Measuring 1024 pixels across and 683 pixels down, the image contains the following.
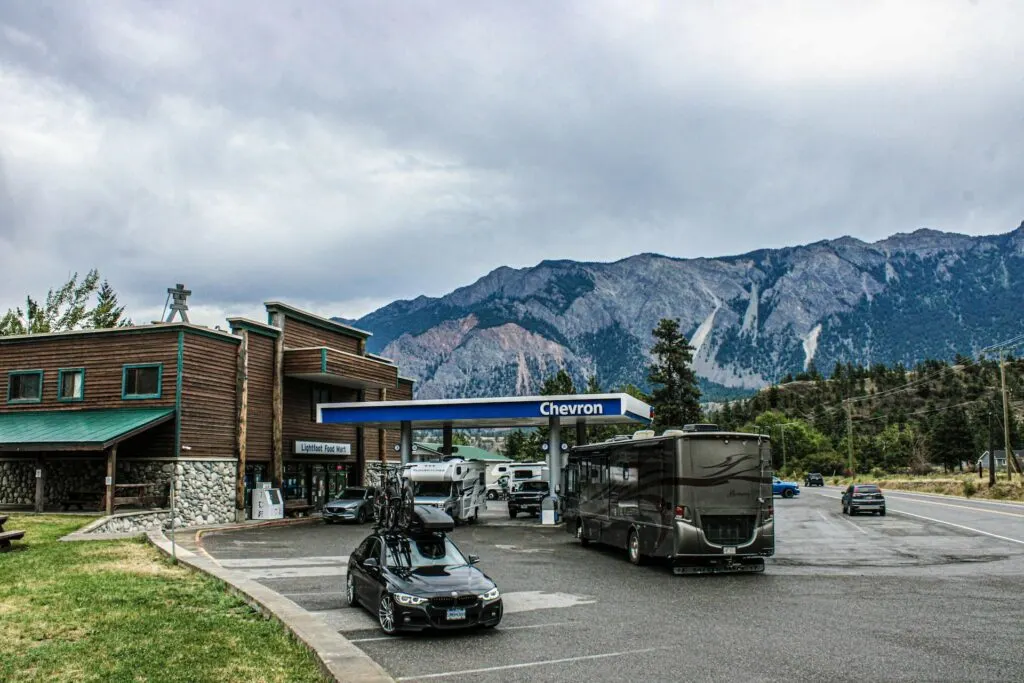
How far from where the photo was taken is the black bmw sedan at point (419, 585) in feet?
39.5

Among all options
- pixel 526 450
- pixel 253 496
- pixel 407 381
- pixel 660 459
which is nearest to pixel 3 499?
pixel 253 496

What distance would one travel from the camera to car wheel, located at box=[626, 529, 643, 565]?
21.5 m

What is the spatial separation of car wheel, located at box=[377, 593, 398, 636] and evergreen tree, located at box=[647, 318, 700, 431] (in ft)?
235

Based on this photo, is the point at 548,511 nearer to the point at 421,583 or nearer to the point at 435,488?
the point at 435,488

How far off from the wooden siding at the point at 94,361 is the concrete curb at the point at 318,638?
21164 millimetres

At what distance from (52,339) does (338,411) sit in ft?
43.3

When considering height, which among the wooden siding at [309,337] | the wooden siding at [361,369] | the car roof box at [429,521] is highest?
the wooden siding at [309,337]

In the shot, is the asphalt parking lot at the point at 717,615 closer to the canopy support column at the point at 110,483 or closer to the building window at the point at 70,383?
the canopy support column at the point at 110,483

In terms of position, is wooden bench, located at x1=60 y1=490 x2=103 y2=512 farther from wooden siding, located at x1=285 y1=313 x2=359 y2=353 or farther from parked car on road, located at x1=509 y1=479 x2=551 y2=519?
parked car on road, located at x1=509 y1=479 x2=551 y2=519

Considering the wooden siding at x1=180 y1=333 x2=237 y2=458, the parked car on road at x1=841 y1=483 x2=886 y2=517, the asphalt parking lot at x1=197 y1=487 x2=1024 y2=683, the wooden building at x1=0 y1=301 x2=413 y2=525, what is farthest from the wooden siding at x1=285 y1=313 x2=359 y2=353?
the parked car on road at x1=841 y1=483 x2=886 y2=517

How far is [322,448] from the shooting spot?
45406 mm

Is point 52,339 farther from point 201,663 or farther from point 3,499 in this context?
point 201,663

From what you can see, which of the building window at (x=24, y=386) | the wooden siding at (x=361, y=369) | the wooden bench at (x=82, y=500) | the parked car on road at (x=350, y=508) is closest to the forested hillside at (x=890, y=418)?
the wooden siding at (x=361, y=369)

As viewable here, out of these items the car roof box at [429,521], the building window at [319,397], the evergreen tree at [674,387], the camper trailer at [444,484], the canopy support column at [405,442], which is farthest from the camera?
the evergreen tree at [674,387]
